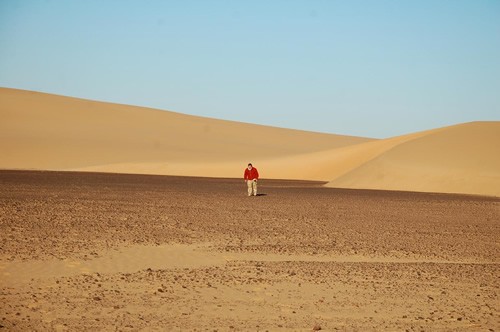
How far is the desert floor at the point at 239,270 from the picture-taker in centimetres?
898

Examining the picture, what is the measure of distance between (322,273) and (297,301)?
2.26 meters

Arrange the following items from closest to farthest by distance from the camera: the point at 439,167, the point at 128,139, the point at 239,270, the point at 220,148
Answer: the point at 239,270 < the point at 439,167 < the point at 128,139 < the point at 220,148

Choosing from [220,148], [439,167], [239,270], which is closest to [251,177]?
[239,270]

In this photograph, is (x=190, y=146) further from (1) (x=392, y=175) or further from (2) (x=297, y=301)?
(2) (x=297, y=301)

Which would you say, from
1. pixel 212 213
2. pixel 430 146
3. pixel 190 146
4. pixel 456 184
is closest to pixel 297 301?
pixel 212 213

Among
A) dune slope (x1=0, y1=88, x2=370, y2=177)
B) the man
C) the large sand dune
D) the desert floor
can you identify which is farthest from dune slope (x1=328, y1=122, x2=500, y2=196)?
dune slope (x1=0, y1=88, x2=370, y2=177)

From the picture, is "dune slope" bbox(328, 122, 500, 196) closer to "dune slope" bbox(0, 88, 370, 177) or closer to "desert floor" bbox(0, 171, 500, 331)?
"desert floor" bbox(0, 171, 500, 331)

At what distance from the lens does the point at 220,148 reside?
9556 cm

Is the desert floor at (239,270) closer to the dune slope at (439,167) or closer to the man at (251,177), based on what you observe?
the man at (251,177)

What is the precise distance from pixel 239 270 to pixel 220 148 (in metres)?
83.4

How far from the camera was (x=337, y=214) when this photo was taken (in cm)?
2345

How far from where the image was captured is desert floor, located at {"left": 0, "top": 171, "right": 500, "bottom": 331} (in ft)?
29.5

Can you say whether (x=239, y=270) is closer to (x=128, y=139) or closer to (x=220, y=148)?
(x=128, y=139)

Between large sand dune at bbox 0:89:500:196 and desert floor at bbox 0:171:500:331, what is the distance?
22.7 meters
